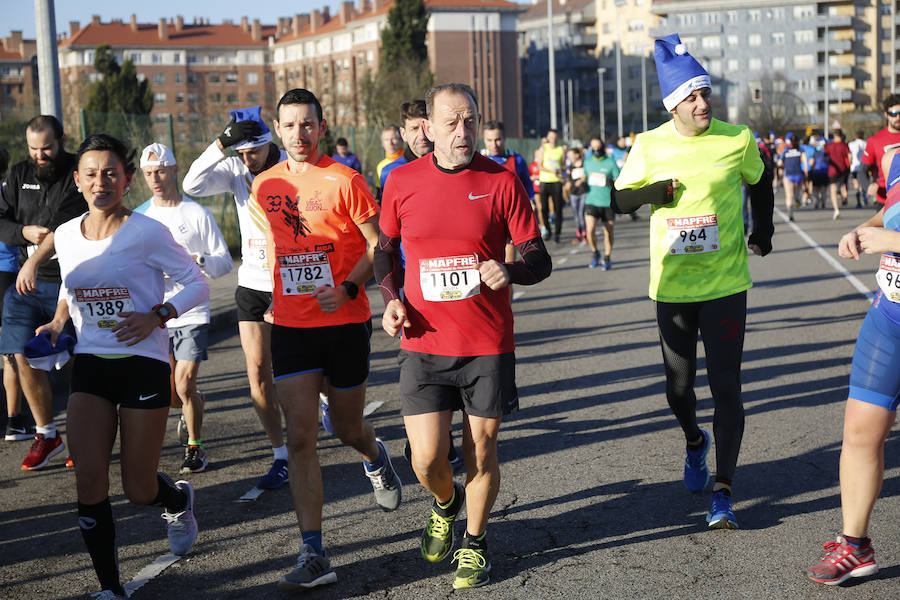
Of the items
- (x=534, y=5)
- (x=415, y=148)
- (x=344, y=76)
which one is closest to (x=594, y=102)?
(x=534, y=5)

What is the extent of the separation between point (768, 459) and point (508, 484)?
A: 156cm

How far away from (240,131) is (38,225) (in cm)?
191

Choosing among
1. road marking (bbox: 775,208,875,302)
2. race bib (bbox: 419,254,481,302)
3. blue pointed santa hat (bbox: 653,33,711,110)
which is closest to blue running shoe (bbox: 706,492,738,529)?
race bib (bbox: 419,254,481,302)

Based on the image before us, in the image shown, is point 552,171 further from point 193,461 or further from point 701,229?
point 701,229

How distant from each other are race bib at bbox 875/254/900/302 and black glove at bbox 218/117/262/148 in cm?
335

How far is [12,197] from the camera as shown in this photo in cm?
711

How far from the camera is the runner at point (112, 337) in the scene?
14.4 feet

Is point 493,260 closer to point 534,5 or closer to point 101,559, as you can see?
point 101,559

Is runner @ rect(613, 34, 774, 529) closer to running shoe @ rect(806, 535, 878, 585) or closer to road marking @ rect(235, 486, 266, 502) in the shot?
running shoe @ rect(806, 535, 878, 585)

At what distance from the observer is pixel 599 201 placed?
17891 mm

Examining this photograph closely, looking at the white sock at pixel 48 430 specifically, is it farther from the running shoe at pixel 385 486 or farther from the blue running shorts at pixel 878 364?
the blue running shorts at pixel 878 364

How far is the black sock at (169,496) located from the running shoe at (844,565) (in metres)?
2.73

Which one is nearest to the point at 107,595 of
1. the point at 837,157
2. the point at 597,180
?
the point at 597,180

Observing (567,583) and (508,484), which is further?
(508,484)
